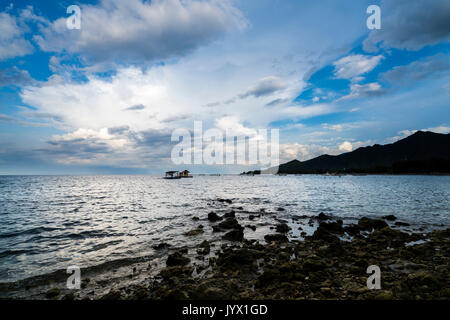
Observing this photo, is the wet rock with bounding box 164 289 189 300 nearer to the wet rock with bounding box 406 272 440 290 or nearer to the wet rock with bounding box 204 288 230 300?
the wet rock with bounding box 204 288 230 300

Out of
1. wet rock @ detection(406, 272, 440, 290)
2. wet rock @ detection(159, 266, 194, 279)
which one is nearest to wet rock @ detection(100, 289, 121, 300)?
wet rock @ detection(159, 266, 194, 279)

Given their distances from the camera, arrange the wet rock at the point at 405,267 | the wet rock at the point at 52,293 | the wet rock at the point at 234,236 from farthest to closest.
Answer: the wet rock at the point at 234,236
the wet rock at the point at 405,267
the wet rock at the point at 52,293

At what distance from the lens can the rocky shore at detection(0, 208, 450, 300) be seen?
751 centimetres

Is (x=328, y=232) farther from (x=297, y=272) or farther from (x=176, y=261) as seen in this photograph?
(x=176, y=261)

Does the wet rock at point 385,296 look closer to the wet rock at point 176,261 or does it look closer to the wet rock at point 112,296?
the wet rock at point 176,261

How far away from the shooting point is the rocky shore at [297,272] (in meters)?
7.51

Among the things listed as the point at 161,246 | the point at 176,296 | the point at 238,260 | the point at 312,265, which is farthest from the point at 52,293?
the point at 312,265

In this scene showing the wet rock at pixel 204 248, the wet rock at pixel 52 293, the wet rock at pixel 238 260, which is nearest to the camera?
the wet rock at pixel 52 293

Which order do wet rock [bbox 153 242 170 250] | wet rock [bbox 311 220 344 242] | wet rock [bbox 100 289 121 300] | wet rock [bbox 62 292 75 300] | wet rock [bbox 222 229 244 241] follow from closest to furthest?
wet rock [bbox 100 289 121 300]
wet rock [bbox 62 292 75 300]
wet rock [bbox 153 242 170 250]
wet rock [bbox 311 220 344 242]
wet rock [bbox 222 229 244 241]

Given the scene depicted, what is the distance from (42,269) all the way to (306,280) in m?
13.7

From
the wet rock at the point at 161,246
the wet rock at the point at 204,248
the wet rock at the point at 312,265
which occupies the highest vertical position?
the wet rock at the point at 312,265

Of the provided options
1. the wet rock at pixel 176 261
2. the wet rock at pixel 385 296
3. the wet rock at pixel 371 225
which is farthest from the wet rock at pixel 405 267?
the wet rock at pixel 176 261

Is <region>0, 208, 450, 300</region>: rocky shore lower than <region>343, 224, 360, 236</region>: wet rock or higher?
higher
